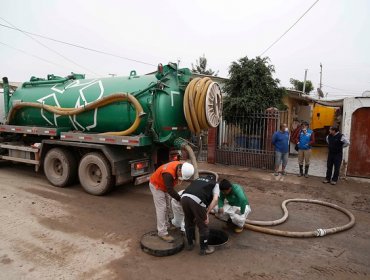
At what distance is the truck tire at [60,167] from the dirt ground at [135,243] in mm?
276

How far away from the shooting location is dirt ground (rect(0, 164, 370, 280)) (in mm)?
3797

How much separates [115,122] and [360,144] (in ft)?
22.6

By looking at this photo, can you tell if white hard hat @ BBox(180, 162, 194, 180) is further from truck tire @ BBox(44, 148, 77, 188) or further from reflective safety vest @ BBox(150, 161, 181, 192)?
truck tire @ BBox(44, 148, 77, 188)

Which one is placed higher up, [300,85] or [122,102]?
[300,85]

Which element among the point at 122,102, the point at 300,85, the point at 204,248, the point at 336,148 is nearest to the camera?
the point at 204,248

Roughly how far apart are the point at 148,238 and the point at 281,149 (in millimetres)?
5725

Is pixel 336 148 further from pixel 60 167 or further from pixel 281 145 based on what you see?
pixel 60 167

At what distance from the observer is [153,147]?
6895 millimetres

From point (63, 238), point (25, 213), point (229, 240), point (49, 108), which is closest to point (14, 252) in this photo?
point (63, 238)

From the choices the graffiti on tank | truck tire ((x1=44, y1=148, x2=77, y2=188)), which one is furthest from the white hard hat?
truck tire ((x1=44, y1=148, x2=77, y2=188))

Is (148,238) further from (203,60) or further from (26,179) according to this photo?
(203,60)

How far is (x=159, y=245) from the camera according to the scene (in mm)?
4371

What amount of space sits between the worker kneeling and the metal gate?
549cm

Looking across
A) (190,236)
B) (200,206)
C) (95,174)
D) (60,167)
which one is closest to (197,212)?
(200,206)
